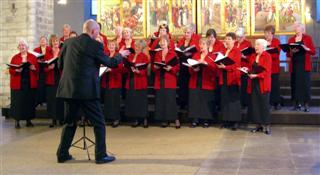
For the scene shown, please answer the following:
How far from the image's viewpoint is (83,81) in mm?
5531

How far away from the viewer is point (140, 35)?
1288 cm

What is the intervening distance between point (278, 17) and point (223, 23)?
1.41 metres

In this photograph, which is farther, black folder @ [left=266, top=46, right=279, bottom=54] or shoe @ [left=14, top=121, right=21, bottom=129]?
shoe @ [left=14, top=121, right=21, bottom=129]

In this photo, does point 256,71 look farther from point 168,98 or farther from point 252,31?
point 252,31

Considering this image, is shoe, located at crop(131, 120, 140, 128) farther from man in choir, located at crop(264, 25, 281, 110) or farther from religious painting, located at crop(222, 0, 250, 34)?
religious painting, located at crop(222, 0, 250, 34)

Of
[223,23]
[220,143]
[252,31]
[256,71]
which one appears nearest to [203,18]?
[223,23]

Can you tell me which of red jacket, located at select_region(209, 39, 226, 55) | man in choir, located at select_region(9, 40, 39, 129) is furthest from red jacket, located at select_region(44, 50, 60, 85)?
red jacket, located at select_region(209, 39, 226, 55)

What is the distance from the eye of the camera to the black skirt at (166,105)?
859cm

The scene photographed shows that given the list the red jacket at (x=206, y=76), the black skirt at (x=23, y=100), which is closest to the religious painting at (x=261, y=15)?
the red jacket at (x=206, y=76)

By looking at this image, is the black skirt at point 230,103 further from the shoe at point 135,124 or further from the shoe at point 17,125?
the shoe at point 17,125

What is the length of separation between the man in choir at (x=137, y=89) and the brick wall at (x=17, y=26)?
15.3 feet

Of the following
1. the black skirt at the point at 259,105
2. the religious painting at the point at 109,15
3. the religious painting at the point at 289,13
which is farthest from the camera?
the religious painting at the point at 109,15

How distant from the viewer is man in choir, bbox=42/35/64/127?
9.05m

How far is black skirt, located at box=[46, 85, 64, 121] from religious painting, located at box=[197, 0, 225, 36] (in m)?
4.86
